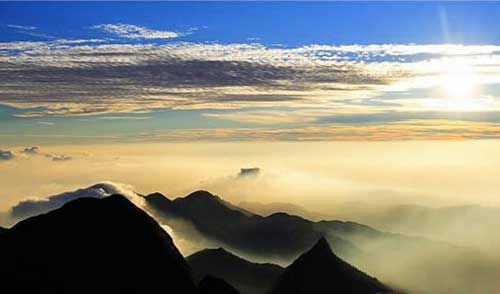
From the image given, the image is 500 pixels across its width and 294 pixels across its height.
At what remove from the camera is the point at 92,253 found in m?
150

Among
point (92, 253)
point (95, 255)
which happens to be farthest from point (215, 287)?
point (92, 253)

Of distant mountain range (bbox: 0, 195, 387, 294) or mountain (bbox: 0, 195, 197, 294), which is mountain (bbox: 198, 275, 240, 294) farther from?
mountain (bbox: 0, 195, 197, 294)

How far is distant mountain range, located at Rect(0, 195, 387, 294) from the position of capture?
14000 centimetres

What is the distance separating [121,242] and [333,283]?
7430 cm

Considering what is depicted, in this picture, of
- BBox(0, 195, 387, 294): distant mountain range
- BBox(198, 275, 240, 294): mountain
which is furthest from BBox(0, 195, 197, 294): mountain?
→ BBox(198, 275, 240, 294): mountain

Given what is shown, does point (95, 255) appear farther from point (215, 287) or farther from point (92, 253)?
point (215, 287)

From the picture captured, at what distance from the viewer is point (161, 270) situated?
504ft

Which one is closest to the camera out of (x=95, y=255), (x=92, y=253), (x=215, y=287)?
(x=95, y=255)

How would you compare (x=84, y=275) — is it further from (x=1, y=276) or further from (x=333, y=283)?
(x=333, y=283)

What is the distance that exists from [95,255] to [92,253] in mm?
926

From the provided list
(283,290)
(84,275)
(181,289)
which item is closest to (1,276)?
(84,275)

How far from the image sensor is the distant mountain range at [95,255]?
459 ft

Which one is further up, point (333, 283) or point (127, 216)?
point (127, 216)

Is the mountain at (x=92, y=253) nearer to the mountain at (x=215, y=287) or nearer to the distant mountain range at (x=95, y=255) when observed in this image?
the distant mountain range at (x=95, y=255)
